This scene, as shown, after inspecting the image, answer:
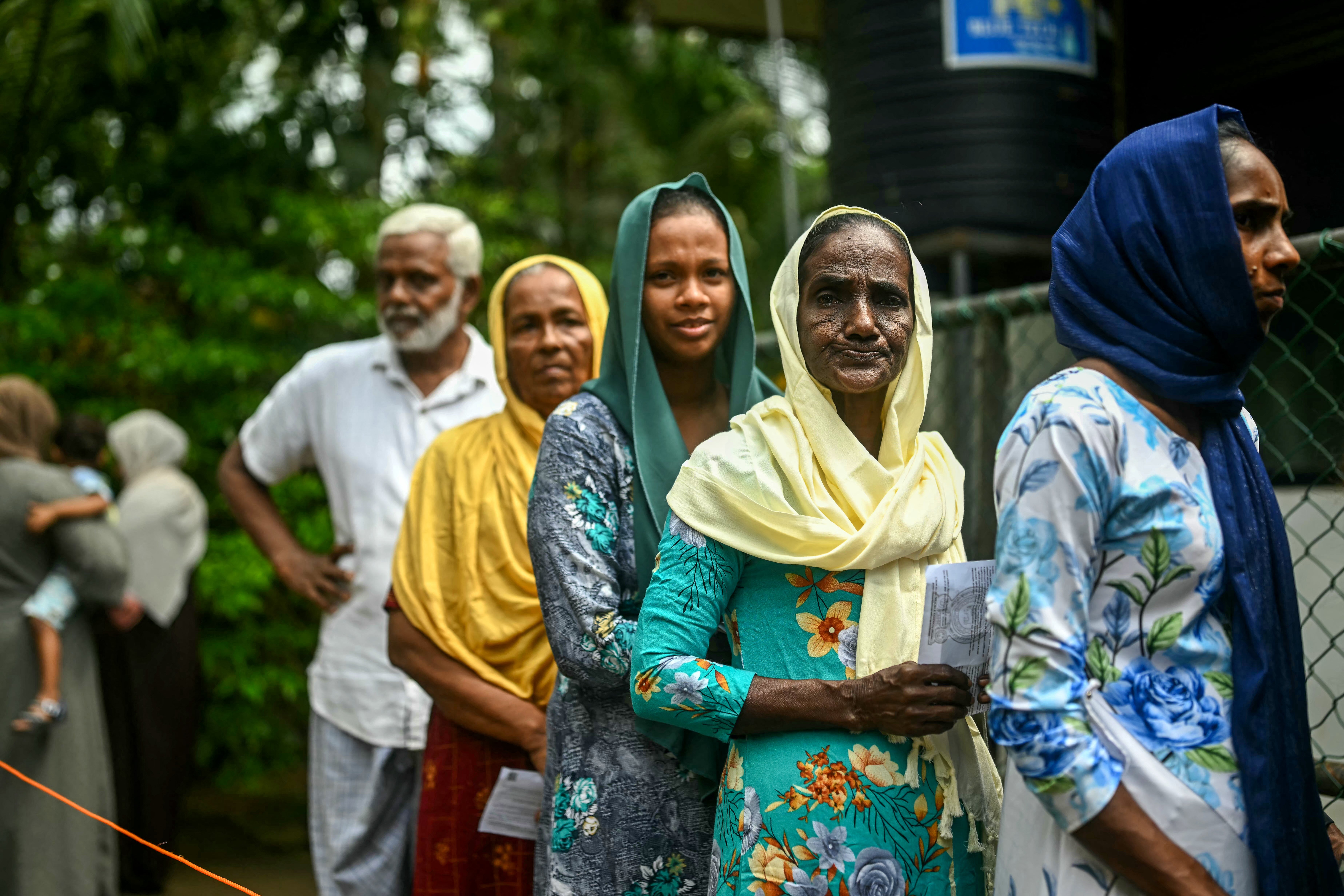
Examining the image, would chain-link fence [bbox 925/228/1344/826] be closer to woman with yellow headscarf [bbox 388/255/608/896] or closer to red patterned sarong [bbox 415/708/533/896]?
woman with yellow headscarf [bbox 388/255/608/896]

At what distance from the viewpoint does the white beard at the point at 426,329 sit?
3822 millimetres

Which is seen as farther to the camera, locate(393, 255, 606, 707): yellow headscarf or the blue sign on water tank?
the blue sign on water tank

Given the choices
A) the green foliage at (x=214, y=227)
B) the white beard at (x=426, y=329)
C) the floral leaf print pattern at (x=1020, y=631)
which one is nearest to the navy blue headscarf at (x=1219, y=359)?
the floral leaf print pattern at (x=1020, y=631)

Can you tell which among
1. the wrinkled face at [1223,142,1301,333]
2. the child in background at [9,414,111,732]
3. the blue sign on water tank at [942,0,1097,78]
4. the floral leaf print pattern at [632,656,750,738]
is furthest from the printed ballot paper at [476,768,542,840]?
the blue sign on water tank at [942,0,1097,78]

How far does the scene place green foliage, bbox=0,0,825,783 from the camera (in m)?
6.93

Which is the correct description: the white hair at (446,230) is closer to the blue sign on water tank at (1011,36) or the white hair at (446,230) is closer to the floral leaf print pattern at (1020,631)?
the blue sign on water tank at (1011,36)

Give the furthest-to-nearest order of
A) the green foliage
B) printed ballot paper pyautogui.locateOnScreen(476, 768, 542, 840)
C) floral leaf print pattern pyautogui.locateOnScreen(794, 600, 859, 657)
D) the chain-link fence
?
the green foliage
printed ballot paper pyautogui.locateOnScreen(476, 768, 542, 840)
the chain-link fence
floral leaf print pattern pyautogui.locateOnScreen(794, 600, 859, 657)

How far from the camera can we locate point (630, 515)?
2277 mm

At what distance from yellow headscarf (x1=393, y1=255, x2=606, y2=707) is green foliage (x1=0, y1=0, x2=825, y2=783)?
4130mm

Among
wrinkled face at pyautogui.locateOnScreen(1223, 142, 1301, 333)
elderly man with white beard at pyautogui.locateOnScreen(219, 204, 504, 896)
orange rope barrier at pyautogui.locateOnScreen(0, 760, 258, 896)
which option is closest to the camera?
wrinkled face at pyautogui.locateOnScreen(1223, 142, 1301, 333)

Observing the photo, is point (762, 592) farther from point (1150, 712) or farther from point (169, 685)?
point (169, 685)

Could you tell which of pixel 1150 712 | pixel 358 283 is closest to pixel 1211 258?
pixel 1150 712

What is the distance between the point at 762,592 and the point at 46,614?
3647 mm

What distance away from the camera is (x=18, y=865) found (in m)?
4.52
